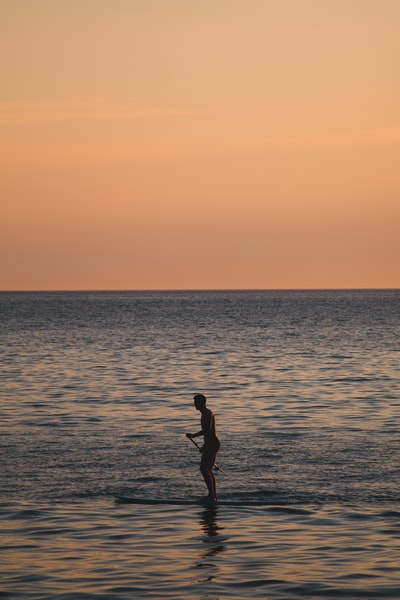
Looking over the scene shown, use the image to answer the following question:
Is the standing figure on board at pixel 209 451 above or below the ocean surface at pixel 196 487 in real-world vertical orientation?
above

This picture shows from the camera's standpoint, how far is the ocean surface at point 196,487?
15.5 meters

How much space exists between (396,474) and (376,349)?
4930 centimetres

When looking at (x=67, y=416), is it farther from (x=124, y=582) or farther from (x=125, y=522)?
(x=124, y=582)

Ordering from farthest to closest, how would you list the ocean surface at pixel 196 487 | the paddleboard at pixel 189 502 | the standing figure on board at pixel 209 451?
the standing figure on board at pixel 209 451 → the paddleboard at pixel 189 502 → the ocean surface at pixel 196 487

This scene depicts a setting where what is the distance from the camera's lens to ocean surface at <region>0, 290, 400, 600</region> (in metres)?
15.5

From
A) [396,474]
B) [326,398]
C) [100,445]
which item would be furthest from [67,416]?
[396,474]

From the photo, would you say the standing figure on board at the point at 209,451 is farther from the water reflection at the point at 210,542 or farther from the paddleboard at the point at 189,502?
the water reflection at the point at 210,542

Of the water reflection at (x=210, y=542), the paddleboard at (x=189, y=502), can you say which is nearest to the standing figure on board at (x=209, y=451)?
the paddleboard at (x=189, y=502)

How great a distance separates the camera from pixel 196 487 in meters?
22.1

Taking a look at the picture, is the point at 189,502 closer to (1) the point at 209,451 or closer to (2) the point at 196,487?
(1) the point at 209,451

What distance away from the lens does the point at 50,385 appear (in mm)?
44750

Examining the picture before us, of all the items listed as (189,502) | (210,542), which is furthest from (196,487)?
(210,542)

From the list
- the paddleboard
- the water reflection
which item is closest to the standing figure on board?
the paddleboard

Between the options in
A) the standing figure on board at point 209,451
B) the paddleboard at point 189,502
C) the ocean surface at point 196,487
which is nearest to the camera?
the ocean surface at point 196,487
